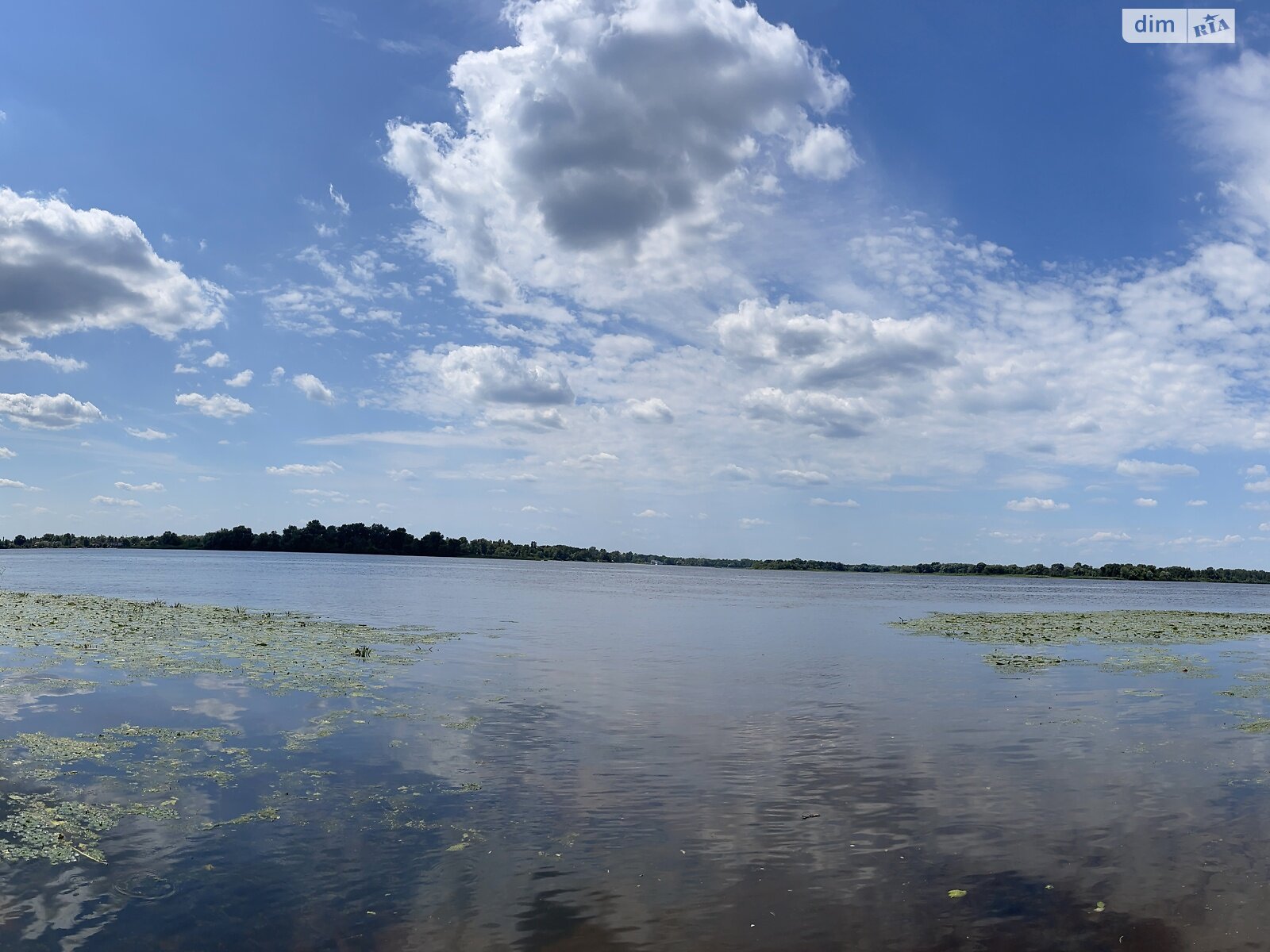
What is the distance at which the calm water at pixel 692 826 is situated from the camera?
34.3ft

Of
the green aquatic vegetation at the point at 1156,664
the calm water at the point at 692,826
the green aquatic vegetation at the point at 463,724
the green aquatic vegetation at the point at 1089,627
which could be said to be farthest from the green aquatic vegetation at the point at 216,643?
the green aquatic vegetation at the point at 1089,627

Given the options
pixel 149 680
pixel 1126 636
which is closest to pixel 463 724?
pixel 149 680

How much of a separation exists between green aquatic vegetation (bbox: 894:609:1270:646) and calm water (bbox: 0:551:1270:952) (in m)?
21.5

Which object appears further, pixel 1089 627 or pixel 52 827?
pixel 1089 627

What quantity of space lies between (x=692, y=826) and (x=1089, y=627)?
184 ft

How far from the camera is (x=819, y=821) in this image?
47.6ft

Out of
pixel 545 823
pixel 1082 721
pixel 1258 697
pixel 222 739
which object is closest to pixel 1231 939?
pixel 545 823

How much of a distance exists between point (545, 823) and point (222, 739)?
9.37 meters

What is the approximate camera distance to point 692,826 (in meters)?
14.1

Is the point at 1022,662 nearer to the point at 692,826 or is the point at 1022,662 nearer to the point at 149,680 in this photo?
the point at 692,826

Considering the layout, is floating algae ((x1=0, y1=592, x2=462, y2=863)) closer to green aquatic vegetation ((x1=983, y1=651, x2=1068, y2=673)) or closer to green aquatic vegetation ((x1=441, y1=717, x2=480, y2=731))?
green aquatic vegetation ((x1=441, y1=717, x2=480, y2=731))

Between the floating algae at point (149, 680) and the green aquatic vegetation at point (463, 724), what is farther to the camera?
the green aquatic vegetation at point (463, 724)

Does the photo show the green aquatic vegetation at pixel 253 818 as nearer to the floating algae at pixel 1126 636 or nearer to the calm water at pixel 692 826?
the calm water at pixel 692 826

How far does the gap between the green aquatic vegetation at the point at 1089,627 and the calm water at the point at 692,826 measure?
21.5 m
